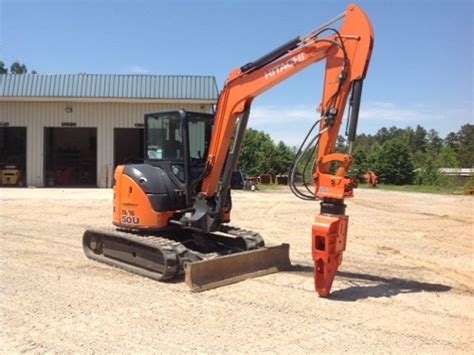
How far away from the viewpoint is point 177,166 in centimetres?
874

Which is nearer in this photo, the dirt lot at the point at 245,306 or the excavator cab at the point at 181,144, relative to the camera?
the dirt lot at the point at 245,306

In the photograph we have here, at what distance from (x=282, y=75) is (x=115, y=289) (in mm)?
3803

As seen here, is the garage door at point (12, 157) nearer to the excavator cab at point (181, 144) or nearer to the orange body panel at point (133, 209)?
the orange body panel at point (133, 209)

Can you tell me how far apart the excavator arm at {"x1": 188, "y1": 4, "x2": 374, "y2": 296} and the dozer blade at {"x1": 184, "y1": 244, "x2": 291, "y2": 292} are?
4.75 ft

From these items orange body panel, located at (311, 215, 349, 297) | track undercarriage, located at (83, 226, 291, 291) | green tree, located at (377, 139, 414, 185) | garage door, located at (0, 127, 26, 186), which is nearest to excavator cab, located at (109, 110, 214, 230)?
track undercarriage, located at (83, 226, 291, 291)

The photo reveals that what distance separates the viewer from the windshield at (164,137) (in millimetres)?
8742

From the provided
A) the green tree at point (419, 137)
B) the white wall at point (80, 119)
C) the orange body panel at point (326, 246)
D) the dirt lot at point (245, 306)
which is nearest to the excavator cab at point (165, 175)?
the dirt lot at point (245, 306)

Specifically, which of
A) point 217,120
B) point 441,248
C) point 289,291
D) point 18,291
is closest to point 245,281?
point 289,291

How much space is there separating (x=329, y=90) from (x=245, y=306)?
3084 mm

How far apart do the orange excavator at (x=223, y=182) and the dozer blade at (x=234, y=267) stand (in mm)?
15

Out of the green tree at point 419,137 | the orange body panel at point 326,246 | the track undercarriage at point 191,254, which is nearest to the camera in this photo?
the orange body panel at point 326,246

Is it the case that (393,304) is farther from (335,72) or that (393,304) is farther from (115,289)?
(115,289)

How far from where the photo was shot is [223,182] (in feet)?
27.9

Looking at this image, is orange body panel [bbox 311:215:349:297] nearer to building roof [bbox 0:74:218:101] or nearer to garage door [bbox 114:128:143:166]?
building roof [bbox 0:74:218:101]
